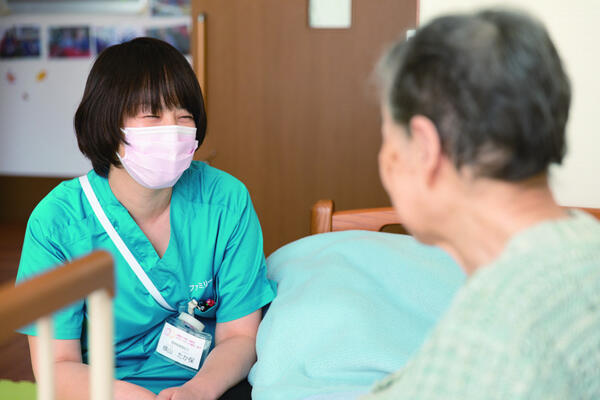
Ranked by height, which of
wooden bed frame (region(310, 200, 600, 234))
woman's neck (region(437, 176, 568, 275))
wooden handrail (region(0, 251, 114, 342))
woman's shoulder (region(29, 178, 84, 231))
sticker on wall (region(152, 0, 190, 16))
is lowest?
wooden bed frame (region(310, 200, 600, 234))

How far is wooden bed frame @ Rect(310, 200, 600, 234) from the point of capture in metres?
1.73

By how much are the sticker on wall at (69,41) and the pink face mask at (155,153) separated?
390 centimetres

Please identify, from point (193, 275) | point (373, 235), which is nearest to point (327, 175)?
point (373, 235)

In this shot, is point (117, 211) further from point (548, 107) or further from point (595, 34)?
point (595, 34)

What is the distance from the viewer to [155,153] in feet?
4.34

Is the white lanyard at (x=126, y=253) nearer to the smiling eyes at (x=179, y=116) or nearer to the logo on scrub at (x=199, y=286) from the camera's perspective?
the logo on scrub at (x=199, y=286)

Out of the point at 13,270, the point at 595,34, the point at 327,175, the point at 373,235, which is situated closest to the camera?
the point at 373,235

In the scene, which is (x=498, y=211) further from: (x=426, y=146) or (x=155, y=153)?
(x=155, y=153)

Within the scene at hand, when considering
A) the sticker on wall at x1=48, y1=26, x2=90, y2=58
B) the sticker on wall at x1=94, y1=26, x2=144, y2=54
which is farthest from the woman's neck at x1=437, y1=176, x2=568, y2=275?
the sticker on wall at x1=48, y1=26, x2=90, y2=58

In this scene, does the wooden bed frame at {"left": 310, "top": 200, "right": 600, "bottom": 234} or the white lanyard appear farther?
the wooden bed frame at {"left": 310, "top": 200, "right": 600, "bottom": 234}

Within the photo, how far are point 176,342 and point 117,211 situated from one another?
304 millimetres

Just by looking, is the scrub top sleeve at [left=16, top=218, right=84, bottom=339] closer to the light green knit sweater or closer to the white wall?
the light green knit sweater

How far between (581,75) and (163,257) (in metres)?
1.21

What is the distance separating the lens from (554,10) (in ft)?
5.63
